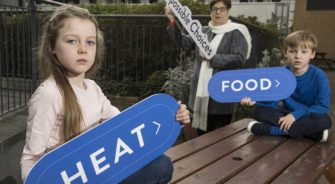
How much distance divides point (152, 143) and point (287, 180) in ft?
2.26

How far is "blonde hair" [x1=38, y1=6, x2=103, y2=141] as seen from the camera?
1326 mm

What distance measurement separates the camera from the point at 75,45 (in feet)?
4.45

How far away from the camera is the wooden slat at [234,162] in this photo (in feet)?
5.60

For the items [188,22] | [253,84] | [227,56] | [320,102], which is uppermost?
[188,22]

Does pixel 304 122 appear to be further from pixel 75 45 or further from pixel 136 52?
pixel 136 52

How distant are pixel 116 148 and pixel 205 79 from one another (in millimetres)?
1746

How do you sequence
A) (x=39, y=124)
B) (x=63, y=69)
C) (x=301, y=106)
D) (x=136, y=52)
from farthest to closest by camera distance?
(x=136, y=52) < (x=301, y=106) < (x=63, y=69) < (x=39, y=124)

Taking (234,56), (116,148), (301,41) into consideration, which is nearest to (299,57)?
(301,41)

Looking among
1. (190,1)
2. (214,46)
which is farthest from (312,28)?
(214,46)

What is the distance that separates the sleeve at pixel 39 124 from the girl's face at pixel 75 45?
0.13 meters

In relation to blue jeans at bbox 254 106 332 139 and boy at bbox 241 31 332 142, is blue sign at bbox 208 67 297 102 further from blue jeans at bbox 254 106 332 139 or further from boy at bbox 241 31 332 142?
blue jeans at bbox 254 106 332 139

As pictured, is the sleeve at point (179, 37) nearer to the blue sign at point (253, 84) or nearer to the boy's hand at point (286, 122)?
the blue sign at point (253, 84)

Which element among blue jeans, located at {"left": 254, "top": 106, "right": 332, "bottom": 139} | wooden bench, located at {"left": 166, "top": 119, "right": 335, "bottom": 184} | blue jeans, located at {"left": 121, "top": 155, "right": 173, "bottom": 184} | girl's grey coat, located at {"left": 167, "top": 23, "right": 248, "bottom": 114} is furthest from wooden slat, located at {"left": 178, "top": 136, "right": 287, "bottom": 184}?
girl's grey coat, located at {"left": 167, "top": 23, "right": 248, "bottom": 114}

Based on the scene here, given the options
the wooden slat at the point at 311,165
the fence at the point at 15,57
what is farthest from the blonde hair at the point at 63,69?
the fence at the point at 15,57
